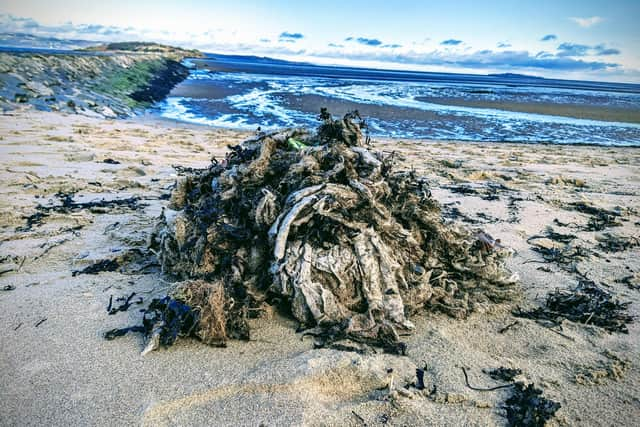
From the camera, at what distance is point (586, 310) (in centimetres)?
365

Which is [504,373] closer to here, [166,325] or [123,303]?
[166,325]

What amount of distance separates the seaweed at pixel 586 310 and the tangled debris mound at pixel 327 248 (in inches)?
13.5

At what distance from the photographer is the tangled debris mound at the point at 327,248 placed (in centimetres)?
321

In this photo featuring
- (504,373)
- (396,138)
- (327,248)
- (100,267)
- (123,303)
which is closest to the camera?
(504,373)

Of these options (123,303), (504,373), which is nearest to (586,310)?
(504,373)

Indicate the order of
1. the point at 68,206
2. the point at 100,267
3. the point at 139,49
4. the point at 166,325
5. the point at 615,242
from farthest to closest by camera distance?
the point at 139,49 → the point at 68,206 → the point at 615,242 → the point at 100,267 → the point at 166,325

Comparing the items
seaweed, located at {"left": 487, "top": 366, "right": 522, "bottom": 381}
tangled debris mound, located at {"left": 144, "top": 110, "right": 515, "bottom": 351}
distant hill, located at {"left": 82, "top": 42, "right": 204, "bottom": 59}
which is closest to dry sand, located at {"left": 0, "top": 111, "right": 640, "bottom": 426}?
seaweed, located at {"left": 487, "top": 366, "right": 522, "bottom": 381}

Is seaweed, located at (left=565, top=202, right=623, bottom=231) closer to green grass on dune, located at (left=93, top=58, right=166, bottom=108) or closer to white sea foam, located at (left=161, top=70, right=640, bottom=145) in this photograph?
white sea foam, located at (left=161, top=70, right=640, bottom=145)

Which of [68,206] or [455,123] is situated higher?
[68,206]

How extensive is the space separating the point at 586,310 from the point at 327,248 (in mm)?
2505

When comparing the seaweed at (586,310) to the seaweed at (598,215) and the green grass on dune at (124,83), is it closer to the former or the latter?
the seaweed at (598,215)

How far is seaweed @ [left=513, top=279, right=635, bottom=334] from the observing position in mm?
3529

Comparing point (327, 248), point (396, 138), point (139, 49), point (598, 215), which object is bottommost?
point (396, 138)

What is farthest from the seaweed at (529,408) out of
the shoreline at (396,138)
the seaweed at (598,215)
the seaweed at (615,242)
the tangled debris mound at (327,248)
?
the shoreline at (396,138)
